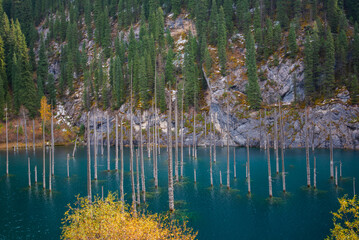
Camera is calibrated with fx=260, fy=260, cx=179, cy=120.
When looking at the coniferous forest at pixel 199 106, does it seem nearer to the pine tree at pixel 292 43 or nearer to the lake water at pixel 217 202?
the lake water at pixel 217 202

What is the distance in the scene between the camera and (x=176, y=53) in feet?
414

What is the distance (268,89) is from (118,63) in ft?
220

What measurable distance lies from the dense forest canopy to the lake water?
40.8 meters

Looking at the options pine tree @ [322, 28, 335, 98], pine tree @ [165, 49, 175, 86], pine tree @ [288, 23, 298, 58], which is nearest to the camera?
pine tree @ [322, 28, 335, 98]

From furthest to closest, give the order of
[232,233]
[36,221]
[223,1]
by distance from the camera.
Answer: [223,1] → [36,221] → [232,233]

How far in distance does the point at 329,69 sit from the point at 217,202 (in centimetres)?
7494

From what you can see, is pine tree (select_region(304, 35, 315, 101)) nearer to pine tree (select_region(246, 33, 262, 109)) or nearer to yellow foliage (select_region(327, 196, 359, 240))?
pine tree (select_region(246, 33, 262, 109))

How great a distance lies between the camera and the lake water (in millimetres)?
28967

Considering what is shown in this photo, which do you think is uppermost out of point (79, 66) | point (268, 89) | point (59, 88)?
point (79, 66)

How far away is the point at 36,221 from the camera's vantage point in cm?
3219

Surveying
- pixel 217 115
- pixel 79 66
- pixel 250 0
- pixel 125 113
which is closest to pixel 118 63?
pixel 125 113

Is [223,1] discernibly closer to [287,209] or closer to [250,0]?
[250,0]

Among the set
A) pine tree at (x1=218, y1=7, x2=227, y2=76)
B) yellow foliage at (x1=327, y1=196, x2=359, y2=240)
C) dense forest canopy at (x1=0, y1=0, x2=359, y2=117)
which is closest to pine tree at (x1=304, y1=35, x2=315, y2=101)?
dense forest canopy at (x1=0, y1=0, x2=359, y2=117)

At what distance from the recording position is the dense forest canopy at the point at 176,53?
3760 inches
